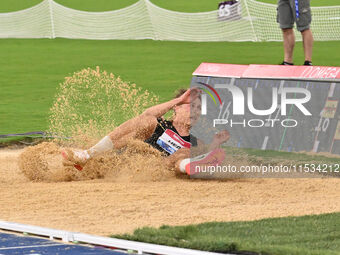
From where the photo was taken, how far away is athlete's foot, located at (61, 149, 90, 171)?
9.45 meters

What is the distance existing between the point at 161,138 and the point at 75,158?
1.02 m

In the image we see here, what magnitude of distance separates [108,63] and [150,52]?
2865mm

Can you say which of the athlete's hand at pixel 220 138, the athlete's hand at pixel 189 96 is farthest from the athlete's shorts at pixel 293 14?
the athlete's hand at pixel 220 138

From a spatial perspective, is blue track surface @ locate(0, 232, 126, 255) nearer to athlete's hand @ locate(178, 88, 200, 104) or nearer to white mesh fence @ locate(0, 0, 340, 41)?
athlete's hand @ locate(178, 88, 200, 104)

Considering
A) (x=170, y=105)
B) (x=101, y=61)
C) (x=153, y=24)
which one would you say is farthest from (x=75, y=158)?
(x=153, y=24)

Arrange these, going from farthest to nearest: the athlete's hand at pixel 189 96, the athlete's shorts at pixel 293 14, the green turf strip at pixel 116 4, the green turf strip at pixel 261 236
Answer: the green turf strip at pixel 116 4
the athlete's shorts at pixel 293 14
the athlete's hand at pixel 189 96
the green turf strip at pixel 261 236

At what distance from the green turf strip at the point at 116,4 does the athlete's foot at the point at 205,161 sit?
24560mm

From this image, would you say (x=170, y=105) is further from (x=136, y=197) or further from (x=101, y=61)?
(x=101, y=61)

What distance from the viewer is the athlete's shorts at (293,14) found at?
11.3 meters

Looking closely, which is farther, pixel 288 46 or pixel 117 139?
pixel 288 46

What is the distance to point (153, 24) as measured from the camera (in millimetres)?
27547

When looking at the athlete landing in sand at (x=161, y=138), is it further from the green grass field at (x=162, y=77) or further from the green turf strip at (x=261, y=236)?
the green turf strip at (x=261, y=236)

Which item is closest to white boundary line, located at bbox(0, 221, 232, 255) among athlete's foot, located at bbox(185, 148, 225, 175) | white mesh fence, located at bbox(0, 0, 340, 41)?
athlete's foot, located at bbox(185, 148, 225, 175)

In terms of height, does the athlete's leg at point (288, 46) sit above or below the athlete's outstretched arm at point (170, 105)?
above
